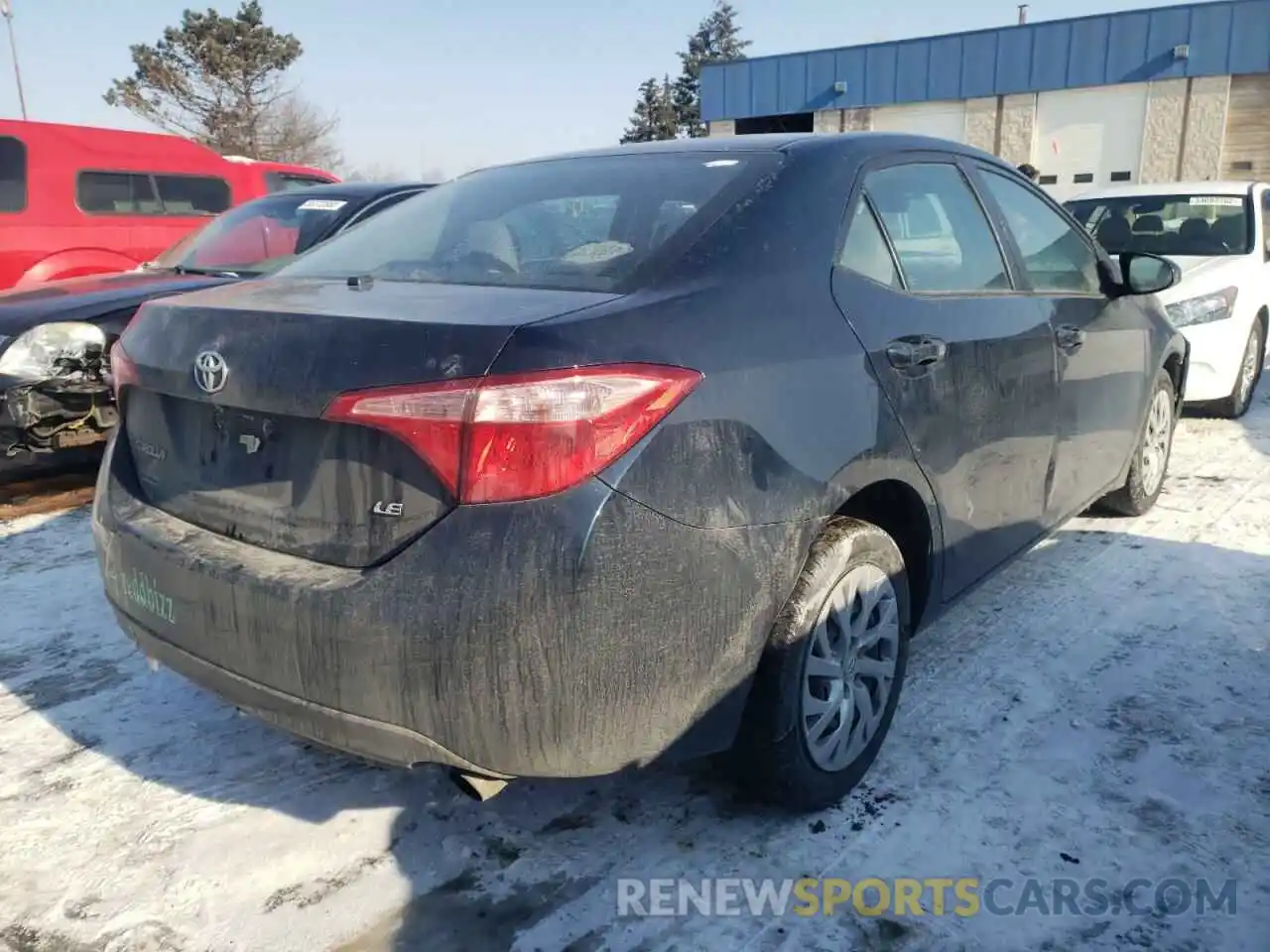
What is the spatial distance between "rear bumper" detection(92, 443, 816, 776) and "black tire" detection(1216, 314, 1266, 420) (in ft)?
19.4

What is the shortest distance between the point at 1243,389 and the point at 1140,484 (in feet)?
9.70

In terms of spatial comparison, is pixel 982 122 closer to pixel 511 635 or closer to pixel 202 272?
pixel 202 272

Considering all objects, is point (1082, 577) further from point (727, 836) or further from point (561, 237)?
point (561, 237)

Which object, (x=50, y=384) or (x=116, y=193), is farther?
(x=116, y=193)

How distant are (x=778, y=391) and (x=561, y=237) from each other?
75 cm

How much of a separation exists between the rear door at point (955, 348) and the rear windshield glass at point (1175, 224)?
4.67 metres

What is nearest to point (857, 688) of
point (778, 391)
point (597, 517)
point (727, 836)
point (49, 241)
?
point (727, 836)

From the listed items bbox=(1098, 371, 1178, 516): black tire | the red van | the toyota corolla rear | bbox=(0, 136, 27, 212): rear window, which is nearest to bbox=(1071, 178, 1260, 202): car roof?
Answer: bbox=(1098, 371, 1178, 516): black tire

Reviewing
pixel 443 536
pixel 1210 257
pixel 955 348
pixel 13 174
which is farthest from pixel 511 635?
pixel 13 174

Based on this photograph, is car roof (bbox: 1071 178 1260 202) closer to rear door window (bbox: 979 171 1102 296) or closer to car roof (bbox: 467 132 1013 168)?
rear door window (bbox: 979 171 1102 296)

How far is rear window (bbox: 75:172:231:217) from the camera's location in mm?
8391

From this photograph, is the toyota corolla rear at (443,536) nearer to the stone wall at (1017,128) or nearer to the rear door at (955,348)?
the rear door at (955,348)

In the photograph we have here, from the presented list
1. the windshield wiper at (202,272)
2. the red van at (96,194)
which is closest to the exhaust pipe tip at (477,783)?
the windshield wiper at (202,272)

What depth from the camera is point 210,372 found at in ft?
6.78
